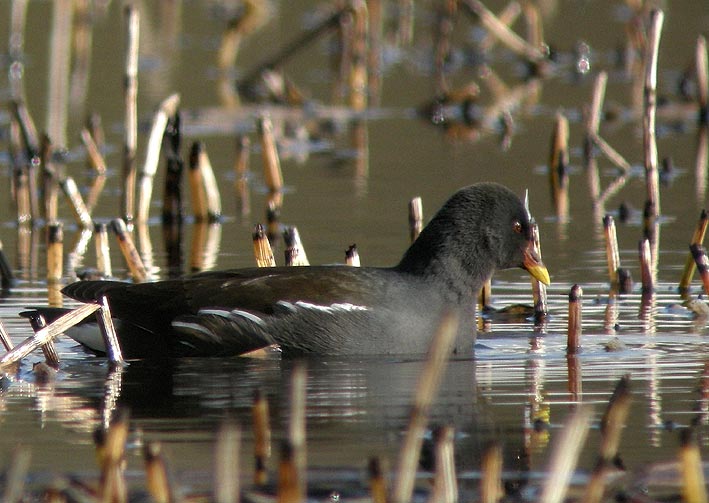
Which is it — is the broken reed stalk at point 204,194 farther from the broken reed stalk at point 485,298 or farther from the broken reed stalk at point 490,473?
the broken reed stalk at point 490,473

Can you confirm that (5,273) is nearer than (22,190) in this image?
Yes

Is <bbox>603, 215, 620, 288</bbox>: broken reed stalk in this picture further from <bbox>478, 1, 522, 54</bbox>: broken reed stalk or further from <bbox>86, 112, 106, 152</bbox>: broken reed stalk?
<bbox>478, 1, 522, 54</bbox>: broken reed stalk

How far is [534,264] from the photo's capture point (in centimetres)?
757

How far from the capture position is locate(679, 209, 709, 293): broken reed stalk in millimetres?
8414

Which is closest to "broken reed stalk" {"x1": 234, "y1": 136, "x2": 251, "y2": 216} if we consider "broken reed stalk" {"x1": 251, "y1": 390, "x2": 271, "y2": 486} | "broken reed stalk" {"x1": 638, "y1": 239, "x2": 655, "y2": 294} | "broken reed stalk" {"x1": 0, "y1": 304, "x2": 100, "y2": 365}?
"broken reed stalk" {"x1": 638, "y1": 239, "x2": 655, "y2": 294}

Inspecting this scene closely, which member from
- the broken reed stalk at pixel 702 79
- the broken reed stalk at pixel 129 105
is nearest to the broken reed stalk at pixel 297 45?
the broken reed stalk at pixel 702 79

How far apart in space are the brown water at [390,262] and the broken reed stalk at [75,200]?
29 cm

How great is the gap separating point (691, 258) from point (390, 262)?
2.00 m

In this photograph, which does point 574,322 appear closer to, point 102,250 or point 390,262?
point 390,262

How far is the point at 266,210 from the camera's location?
466 inches

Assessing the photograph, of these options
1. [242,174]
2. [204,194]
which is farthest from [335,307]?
[242,174]

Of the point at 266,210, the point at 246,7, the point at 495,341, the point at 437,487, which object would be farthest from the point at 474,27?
the point at 437,487

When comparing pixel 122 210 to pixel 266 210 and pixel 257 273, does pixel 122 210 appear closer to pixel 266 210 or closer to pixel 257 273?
pixel 266 210

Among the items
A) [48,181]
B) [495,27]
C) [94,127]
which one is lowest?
[48,181]
